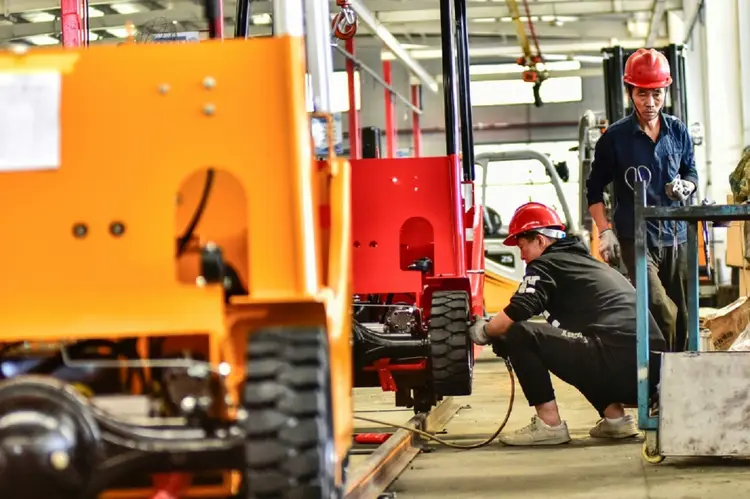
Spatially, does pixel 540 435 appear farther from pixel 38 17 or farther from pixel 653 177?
pixel 38 17

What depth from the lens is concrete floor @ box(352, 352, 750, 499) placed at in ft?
16.8

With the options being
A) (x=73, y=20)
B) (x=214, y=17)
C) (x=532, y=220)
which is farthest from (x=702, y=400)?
(x=73, y=20)

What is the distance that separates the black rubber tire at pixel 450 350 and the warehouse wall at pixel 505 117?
2294cm

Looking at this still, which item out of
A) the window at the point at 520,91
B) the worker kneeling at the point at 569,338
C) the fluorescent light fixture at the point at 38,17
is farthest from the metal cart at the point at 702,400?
the window at the point at 520,91

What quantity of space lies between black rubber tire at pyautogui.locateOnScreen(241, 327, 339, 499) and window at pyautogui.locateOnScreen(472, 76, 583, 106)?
2726 centimetres

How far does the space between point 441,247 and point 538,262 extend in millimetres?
981

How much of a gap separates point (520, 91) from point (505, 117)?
0.73 m

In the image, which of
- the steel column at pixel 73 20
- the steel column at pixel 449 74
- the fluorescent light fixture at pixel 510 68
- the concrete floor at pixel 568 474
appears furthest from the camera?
the fluorescent light fixture at pixel 510 68

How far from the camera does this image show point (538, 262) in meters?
6.54

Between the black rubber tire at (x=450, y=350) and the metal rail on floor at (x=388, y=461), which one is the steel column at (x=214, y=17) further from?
the black rubber tire at (x=450, y=350)

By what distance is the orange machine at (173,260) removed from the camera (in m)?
2.81

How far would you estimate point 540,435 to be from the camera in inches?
259

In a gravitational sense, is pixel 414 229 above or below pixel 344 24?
below

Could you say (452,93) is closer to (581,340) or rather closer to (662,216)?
(581,340)
